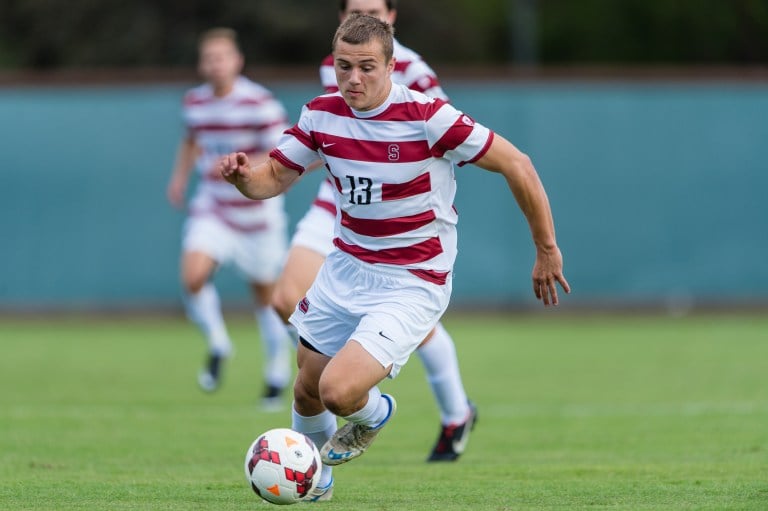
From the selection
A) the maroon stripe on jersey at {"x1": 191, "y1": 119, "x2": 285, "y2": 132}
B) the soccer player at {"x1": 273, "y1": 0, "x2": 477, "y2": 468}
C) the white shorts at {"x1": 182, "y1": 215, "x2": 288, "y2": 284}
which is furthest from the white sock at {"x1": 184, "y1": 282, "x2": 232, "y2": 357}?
the soccer player at {"x1": 273, "y1": 0, "x2": 477, "y2": 468}

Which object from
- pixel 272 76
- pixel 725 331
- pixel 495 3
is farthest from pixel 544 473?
pixel 495 3

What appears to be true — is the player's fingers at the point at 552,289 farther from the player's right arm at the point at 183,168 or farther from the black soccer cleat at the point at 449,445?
the player's right arm at the point at 183,168

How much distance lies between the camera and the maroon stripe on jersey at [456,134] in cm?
583

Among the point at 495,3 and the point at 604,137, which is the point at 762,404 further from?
the point at 495,3

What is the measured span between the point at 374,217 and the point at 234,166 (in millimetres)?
656

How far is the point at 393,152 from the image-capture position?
5.92 metres

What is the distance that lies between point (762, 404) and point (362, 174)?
197 inches

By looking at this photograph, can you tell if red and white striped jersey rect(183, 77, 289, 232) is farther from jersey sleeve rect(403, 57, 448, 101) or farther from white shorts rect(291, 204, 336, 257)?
jersey sleeve rect(403, 57, 448, 101)

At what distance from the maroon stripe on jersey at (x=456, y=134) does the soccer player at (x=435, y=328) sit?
156 cm

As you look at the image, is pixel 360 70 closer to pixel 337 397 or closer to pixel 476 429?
pixel 337 397

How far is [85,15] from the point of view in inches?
1353

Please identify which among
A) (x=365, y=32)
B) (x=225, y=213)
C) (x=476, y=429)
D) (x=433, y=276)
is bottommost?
(x=476, y=429)

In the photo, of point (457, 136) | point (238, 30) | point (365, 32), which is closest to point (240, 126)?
point (365, 32)

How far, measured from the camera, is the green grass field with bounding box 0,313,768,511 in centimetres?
607
